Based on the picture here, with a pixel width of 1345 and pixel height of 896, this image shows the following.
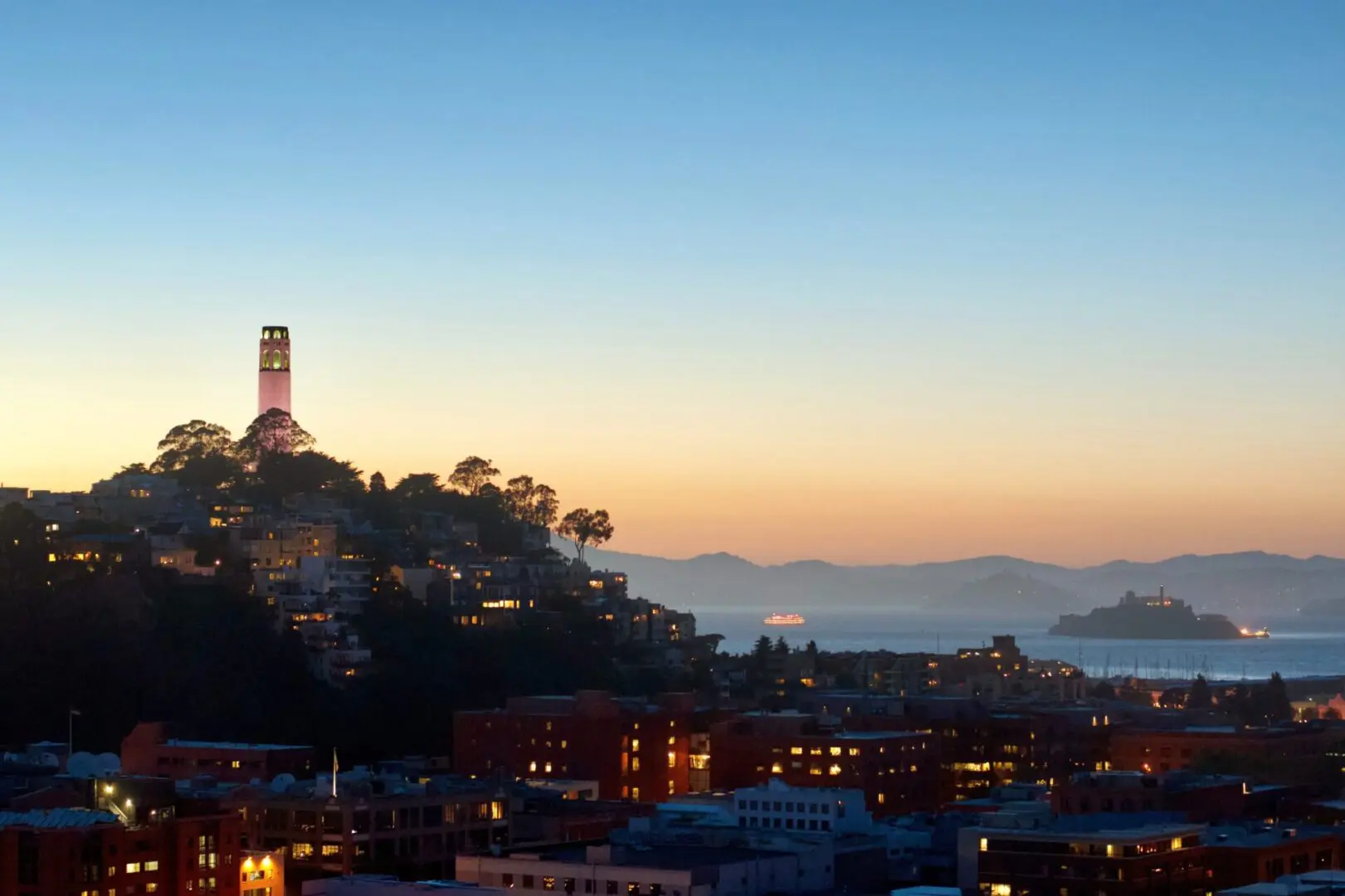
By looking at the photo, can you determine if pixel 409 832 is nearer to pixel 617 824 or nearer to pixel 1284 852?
pixel 617 824

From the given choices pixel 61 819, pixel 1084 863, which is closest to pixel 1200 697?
pixel 1084 863

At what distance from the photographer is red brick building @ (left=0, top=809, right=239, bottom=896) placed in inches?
1469

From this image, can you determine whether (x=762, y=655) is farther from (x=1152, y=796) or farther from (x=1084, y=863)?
(x=1084, y=863)

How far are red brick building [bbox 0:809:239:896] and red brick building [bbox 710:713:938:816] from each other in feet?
80.5

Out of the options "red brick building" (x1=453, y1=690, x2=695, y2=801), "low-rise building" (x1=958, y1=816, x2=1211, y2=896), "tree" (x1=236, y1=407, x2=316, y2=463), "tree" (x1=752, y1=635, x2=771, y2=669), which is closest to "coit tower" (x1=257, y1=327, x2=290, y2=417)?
"tree" (x1=236, y1=407, x2=316, y2=463)

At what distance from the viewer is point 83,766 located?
53.3 meters

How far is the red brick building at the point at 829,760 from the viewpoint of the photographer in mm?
63000

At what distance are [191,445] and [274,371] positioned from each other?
15.2 feet

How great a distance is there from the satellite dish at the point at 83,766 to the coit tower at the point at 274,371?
40.2m

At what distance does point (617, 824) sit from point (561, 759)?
49.0ft

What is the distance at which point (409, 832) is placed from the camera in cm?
4856

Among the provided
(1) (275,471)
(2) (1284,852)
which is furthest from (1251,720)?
(2) (1284,852)

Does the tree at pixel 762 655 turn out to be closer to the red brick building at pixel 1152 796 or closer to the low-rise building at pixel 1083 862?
the red brick building at pixel 1152 796

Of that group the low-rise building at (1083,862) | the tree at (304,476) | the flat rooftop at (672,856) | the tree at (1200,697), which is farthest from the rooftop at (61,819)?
the tree at (1200,697)
